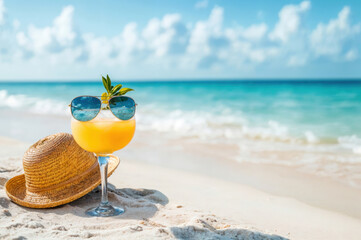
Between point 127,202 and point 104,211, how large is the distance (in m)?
0.29

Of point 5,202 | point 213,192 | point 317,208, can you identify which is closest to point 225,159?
point 213,192

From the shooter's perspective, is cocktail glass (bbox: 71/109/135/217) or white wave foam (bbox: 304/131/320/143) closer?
cocktail glass (bbox: 71/109/135/217)

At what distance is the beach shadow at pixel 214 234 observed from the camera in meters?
2.12

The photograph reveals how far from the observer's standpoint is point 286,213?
9.73 feet

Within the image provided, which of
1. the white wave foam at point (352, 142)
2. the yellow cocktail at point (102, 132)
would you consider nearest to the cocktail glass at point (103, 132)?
the yellow cocktail at point (102, 132)

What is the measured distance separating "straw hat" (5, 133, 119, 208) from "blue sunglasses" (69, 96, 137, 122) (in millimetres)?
440

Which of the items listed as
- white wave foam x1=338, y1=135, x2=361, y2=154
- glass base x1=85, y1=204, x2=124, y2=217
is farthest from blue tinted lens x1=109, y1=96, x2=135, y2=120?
white wave foam x1=338, y1=135, x2=361, y2=154

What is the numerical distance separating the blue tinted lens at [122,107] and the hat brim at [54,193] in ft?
2.06

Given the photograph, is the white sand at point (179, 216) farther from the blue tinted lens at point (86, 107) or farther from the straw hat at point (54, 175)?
the blue tinted lens at point (86, 107)

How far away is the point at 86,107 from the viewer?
7.60ft

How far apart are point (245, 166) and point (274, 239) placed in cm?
242

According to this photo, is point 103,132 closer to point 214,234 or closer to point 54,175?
point 54,175

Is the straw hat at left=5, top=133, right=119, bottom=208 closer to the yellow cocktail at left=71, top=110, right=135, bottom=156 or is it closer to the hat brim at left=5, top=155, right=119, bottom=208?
the hat brim at left=5, top=155, right=119, bottom=208

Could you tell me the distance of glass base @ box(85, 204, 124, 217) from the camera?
8.34 feet
